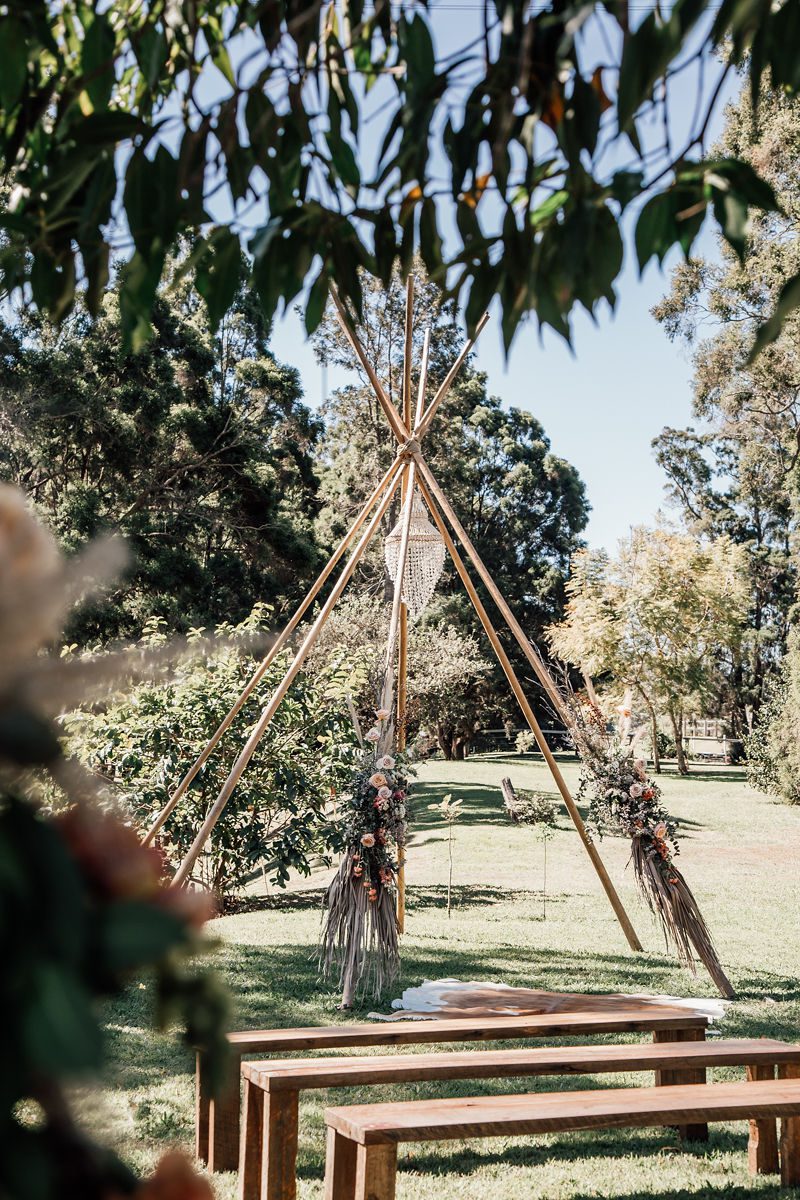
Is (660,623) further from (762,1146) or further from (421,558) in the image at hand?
(762,1146)

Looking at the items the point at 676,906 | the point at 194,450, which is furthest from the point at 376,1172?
the point at 194,450

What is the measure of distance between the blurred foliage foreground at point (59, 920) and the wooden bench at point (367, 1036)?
8.30 feet

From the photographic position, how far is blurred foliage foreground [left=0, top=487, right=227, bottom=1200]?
420 millimetres

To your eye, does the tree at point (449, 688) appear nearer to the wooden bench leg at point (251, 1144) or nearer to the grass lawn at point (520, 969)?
the grass lawn at point (520, 969)

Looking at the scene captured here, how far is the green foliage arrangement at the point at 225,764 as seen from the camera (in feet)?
22.5

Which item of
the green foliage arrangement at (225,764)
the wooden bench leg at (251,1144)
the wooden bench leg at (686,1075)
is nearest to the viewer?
the wooden bench leg at (251,1144)

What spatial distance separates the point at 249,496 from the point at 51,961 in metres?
14.8

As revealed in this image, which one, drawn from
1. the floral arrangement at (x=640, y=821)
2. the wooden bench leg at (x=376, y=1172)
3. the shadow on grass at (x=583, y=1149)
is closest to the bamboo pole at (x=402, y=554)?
the floral arrangement at (x=640, y=821)

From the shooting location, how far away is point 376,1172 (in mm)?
2297

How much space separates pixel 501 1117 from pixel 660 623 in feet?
57.7

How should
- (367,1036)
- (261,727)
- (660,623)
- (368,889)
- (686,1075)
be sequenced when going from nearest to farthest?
1. (367,1036)
2. (686,1075)
3. (261,727)
4. (368,889)
5. (660,623)

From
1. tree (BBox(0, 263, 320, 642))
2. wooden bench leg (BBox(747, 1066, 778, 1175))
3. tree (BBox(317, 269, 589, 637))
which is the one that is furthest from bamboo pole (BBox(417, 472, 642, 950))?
tree (BBox(317, 269, 589, 637))

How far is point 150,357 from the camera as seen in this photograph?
45.1 feet

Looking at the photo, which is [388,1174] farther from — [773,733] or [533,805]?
[773,733]
